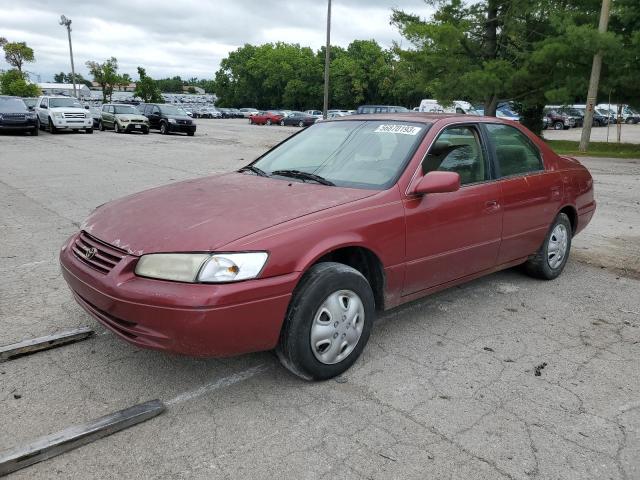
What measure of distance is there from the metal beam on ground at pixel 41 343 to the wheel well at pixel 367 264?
5.87 ft

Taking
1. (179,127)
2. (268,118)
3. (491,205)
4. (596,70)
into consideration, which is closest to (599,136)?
(596,70)

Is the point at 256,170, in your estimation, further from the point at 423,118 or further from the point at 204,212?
the point at 423,118

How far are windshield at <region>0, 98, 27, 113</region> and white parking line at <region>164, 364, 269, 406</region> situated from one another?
23.5m

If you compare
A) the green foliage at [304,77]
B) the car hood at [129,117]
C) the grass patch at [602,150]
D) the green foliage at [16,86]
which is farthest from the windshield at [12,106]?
the green foliage at [304,77]

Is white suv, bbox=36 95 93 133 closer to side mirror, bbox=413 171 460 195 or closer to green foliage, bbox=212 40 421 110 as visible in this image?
side mirror, bbox=413 171 460 195

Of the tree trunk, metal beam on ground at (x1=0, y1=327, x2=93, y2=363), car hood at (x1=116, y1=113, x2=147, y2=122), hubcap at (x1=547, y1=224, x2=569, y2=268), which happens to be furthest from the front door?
car hood at (x1=116, y1=113, x2=147, y2=122)

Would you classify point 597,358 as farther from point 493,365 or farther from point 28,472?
point 28,472

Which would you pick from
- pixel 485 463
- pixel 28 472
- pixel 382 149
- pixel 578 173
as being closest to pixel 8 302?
pixel 28 472

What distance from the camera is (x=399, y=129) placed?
13.1 feet

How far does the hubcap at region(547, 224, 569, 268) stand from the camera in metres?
4.95

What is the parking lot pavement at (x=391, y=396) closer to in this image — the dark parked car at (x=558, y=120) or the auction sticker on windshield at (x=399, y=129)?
the auction sticker on windshield at (x=399, y=129)

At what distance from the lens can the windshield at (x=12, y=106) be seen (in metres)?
22.4

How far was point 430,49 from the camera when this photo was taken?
23094 millimetres

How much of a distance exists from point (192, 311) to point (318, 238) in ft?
2.63
